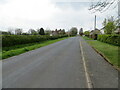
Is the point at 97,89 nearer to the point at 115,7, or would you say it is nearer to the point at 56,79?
the point at 56,79

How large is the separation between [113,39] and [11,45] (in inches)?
667

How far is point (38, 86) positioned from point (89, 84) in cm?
190

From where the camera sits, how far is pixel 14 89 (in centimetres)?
365

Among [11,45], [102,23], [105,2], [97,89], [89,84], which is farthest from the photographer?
[102,23]

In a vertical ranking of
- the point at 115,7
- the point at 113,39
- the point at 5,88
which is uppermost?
the point at 115,7

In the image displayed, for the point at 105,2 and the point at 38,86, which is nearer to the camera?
the point at 38,86

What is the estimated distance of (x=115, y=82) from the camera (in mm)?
4203

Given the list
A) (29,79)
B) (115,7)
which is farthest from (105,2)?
(29,79)

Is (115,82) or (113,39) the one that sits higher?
(113,39)

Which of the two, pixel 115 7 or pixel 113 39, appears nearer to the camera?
pixel 115 7

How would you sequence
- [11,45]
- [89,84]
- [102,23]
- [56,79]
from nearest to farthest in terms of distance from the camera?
[89,84]
[56,79]
[11,45]
[102,23]

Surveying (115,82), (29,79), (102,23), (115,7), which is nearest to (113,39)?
(115,7)

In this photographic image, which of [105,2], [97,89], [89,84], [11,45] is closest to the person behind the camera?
[97,89]

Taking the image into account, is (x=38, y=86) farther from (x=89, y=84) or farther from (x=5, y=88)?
(x=89, y=84)
